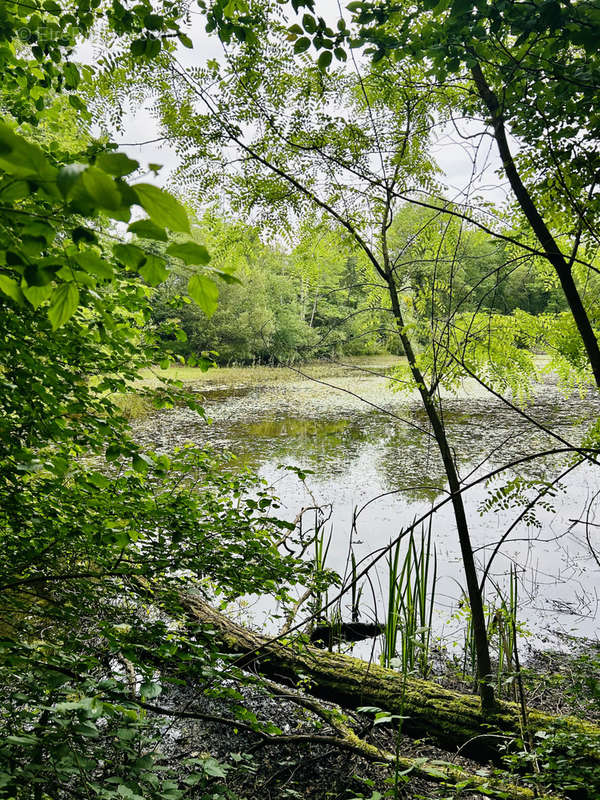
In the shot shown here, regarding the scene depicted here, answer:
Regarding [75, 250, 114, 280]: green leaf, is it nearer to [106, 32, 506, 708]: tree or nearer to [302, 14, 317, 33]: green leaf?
[302, 14, 317, 33]: green leaf

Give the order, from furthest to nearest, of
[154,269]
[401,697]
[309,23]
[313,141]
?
[313,141] < [401,697] < [309,23] < [154,269]

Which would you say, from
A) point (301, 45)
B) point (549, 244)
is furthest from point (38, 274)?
point (549, 244)

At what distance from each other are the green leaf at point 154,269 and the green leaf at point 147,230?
11cm

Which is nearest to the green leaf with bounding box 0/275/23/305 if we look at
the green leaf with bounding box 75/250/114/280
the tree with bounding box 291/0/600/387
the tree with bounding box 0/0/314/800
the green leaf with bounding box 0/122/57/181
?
the tree with bounding box 0/0/314/800

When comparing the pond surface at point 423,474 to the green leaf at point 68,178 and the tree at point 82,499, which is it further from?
the green leaf at point 68,178

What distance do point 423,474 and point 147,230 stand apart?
23.2 feet

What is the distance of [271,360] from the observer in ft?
9.89

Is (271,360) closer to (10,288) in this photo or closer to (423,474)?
(10,288)

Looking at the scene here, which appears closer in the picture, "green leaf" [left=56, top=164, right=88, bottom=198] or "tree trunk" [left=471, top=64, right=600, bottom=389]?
"green leaf" [left=56, top=164, right=88, bottom=198]

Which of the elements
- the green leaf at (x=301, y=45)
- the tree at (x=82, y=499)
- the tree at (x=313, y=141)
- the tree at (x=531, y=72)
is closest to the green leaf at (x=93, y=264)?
the tree at (x=82, y=499)

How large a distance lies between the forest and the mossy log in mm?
14

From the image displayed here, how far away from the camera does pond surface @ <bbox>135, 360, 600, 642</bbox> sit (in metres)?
3.85

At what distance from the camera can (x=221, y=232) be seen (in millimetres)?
3057

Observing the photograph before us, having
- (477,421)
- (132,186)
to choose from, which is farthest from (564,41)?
(477,421)
